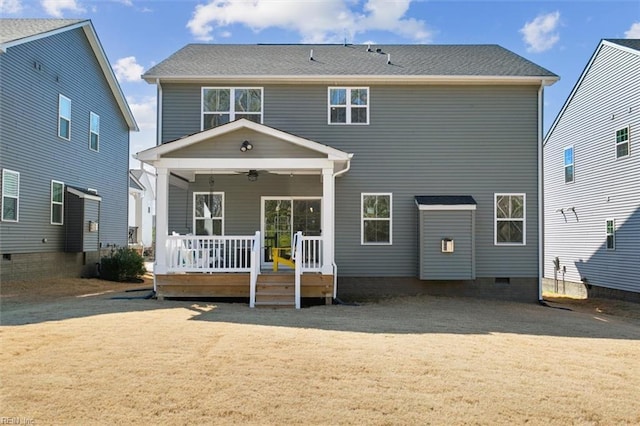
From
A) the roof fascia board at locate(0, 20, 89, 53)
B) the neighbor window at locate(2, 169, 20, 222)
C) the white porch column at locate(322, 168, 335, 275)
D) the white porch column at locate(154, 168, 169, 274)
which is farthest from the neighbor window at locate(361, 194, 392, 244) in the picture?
the roof fascia board at locate(0, 20, 89, 53)

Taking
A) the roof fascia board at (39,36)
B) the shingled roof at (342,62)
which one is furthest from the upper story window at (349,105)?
the roof fascia board at (39,36)

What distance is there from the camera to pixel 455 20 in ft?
55.1

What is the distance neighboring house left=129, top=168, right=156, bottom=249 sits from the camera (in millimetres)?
34281

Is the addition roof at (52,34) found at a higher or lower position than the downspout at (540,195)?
higher

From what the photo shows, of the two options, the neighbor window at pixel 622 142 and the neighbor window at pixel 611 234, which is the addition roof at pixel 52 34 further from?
the neighbor window at pixel 611 234

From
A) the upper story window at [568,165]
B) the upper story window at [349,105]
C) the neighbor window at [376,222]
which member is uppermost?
the upper story window at [349,105]

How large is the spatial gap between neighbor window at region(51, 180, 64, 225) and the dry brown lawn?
793cm

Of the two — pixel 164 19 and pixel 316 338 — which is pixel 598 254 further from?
pixel 164 19

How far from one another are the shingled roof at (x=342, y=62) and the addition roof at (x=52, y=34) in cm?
396

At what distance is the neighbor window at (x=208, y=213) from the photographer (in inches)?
565

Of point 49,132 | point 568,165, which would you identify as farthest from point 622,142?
point 49,132

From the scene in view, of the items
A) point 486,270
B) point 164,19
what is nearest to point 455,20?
point 486,270

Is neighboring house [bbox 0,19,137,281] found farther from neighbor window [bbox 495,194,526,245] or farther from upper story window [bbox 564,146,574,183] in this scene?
upper story window [bbox 564,146,574,183]

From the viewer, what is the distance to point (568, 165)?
65.8 ft
